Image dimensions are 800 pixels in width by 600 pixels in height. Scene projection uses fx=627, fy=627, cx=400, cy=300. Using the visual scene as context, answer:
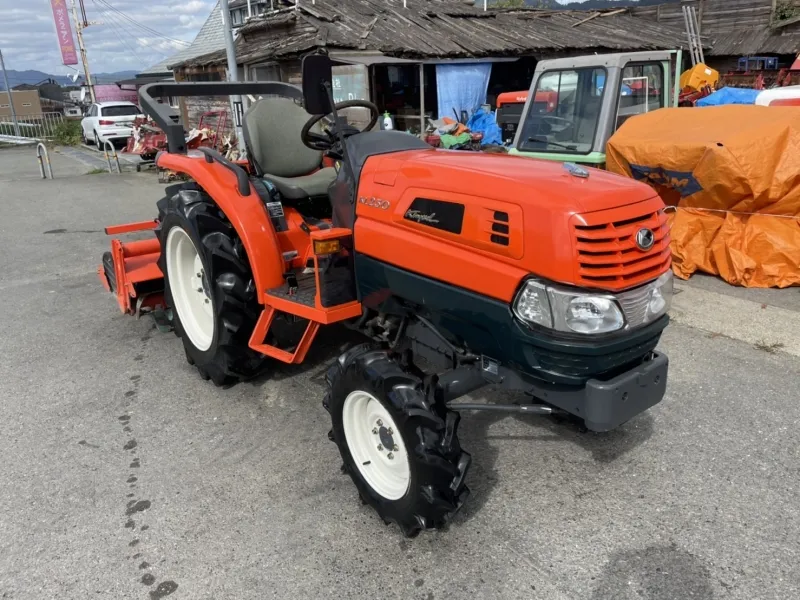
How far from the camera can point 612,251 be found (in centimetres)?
212

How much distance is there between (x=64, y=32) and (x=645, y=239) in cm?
3695

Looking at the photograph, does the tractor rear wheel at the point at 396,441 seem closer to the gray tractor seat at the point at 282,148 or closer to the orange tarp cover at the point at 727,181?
the gray tractor seat at the point at 282,148

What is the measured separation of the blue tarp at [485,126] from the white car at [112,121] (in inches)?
467

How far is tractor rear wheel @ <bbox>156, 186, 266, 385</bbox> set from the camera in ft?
10.8

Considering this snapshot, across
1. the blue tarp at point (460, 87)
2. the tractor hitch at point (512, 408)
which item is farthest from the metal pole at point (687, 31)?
the tractor hitch at point (512, 408)

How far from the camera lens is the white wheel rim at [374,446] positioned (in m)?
2.45

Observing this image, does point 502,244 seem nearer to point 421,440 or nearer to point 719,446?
point 421,440

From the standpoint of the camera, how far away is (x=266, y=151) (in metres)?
3.84

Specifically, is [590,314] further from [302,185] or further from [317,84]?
[302,185]

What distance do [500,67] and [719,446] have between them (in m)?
14.3

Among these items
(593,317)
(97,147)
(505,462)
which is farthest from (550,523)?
(97,147)

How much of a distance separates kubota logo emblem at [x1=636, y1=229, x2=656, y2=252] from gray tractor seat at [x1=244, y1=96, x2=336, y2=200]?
1967 millimetres

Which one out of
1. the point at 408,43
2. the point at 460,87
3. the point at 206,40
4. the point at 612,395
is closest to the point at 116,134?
the point at 206,40

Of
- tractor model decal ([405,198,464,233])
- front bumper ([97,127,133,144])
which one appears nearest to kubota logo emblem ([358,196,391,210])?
tractor model decal ([405,198,464,233])
